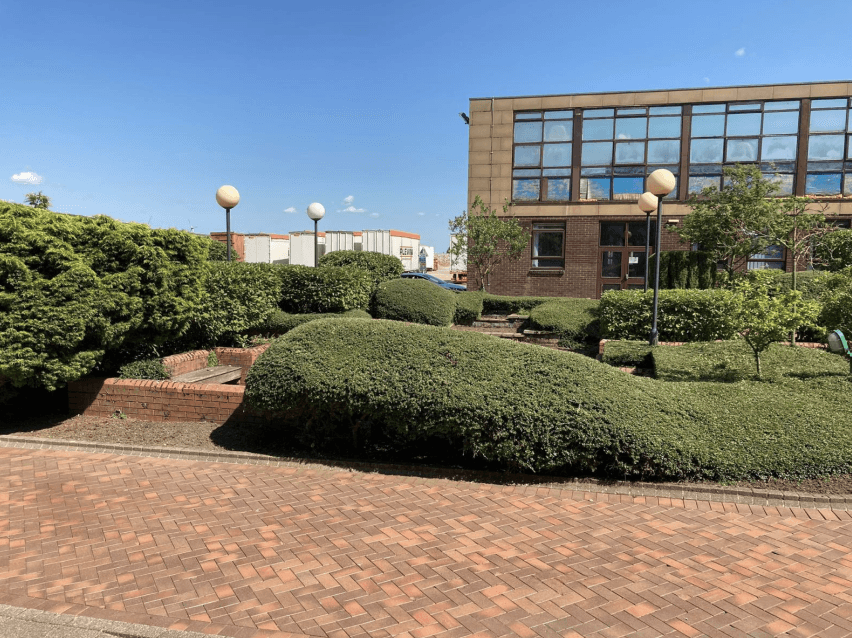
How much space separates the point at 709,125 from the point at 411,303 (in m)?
17.3

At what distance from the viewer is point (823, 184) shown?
23.9 m

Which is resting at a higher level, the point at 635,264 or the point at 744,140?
the point at 744,140

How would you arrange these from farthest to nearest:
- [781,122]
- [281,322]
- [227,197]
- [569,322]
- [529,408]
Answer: [781,122], [569,322], [227,197], [281,322], [529,408]

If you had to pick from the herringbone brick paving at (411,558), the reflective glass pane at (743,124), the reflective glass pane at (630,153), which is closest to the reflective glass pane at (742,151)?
the reflective glass pane at (743,124)

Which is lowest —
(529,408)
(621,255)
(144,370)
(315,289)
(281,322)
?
(144,370)

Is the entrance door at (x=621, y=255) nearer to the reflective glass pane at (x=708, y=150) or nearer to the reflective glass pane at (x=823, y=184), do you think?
the reflective glass pane at (x=708, y=150)

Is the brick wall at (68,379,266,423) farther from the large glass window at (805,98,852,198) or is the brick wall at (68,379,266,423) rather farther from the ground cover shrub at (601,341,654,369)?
the large glass window at (805,98,852,198)

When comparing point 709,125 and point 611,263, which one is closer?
point 709,125

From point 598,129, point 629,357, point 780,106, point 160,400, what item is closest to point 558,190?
point 598,129

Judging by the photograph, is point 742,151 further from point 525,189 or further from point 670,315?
point 670,315

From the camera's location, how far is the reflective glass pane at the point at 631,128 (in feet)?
82.9

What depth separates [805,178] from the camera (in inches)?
943

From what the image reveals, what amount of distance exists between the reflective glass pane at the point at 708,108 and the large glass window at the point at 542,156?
4.88 m

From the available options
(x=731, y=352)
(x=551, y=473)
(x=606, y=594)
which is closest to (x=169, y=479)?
(x=551, y=473)
